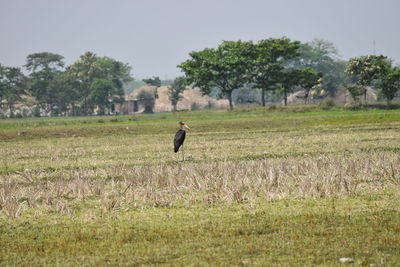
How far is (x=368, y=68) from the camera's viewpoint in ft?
252

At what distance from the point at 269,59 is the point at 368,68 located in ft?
40.4

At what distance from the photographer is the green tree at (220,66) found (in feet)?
263

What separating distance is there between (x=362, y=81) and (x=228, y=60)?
17.1 metres

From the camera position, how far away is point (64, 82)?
11512 centimetres

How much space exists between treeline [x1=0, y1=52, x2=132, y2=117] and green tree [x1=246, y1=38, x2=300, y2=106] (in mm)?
39365

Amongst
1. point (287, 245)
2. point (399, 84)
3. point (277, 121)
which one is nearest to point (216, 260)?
point (287, 245)

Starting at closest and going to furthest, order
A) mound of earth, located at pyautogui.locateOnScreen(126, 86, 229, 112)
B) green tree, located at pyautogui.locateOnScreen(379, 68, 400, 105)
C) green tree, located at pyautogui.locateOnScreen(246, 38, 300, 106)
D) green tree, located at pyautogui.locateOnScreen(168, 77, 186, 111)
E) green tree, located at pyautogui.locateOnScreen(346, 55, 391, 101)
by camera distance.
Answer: green tree, located at pyautogui.locateOnScreen(379, 68, 400, 105), green tree, located at pyautogui.locateOnScreen(346, 55, 391, 101), green tree, located at pyautogui.locateOnScreen(246, 38, 300, 106), green tree, located at pyautogui.locateOnScreen(168, 77, 186, 111), mound of earth, located at pyautogui.locateOnScreen(126, 86, 229, 112)

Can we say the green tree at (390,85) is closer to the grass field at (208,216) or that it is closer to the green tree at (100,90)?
the grass field at (208,216)

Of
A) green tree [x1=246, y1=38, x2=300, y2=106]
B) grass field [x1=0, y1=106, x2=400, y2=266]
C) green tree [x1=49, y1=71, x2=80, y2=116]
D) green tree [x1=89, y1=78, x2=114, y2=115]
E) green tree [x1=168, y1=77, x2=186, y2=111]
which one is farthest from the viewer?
green tree [x1=168, y1=77, x2=186, y2=111]

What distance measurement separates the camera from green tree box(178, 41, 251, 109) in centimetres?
8019

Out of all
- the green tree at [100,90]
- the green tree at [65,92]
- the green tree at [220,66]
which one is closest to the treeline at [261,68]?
the green tree at [220,66]

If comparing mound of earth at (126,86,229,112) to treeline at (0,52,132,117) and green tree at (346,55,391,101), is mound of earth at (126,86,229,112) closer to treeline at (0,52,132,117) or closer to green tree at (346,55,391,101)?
treeline at (0,52,132,117)

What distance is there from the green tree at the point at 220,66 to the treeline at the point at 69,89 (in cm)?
3310

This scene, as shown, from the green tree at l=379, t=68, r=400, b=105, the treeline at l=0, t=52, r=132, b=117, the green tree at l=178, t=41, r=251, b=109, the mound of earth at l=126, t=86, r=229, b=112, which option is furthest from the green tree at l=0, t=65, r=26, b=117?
the green tree at l=379, t=68, r=400, b=105
